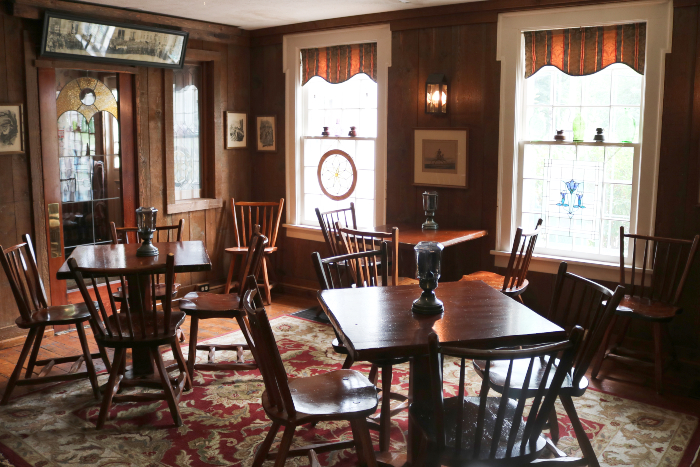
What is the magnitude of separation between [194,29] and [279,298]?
2.46 meters

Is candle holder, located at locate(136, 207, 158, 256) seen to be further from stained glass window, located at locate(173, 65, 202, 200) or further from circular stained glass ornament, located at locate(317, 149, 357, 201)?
circular stained glass ornament, located at locate(317, 149, 357, 201)

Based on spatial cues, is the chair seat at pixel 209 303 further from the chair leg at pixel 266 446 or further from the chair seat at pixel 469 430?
the chair seat at pixel 469 430

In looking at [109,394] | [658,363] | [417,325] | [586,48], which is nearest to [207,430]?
[109,394]

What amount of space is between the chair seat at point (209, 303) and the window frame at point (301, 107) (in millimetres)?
1894

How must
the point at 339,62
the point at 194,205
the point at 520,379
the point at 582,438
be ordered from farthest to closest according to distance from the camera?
the point at 194,205
the point at 339,62
the point at 520,379
the point at 582,438

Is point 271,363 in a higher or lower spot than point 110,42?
lower

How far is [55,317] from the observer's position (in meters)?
3.57

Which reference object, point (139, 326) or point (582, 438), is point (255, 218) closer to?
point (139, 326)

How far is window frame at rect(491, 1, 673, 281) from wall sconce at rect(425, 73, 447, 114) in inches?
17.7

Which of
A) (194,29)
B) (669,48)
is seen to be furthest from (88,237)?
(669,48)

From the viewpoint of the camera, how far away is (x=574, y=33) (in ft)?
14.4

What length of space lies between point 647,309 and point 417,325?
205cm

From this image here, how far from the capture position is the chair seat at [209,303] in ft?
12.1

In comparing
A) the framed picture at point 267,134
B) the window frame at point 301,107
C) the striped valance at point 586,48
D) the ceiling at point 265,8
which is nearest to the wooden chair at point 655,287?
the striped valance at point 586,48
